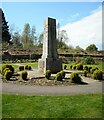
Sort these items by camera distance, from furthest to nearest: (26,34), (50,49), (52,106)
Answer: (26,34), (50,49), (52,106)

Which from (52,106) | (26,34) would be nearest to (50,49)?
(52,106)

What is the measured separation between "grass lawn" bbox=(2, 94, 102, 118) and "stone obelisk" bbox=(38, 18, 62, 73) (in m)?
8.97

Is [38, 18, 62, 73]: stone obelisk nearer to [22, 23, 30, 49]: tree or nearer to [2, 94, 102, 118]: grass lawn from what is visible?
[2, 94, 102, 118]: grass lawn

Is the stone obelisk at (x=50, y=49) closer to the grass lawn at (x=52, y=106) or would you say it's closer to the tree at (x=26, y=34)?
the grass lawn at (x=52, y=106)

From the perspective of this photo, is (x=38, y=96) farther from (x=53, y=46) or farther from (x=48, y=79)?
(x=53, y=46)

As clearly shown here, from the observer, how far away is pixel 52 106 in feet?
28.2

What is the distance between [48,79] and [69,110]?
7826 millimetres

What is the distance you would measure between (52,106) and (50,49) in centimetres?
1105

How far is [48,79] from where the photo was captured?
626 inches

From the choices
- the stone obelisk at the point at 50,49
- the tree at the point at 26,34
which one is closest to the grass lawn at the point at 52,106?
the stone obelisk at the point at 50,49

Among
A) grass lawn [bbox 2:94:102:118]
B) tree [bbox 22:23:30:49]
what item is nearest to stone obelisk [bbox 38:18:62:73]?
grass lawn [bbox 2:94:102:118]

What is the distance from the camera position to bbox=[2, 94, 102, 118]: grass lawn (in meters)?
7.64

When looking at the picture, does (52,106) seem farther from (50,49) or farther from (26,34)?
(26,34)

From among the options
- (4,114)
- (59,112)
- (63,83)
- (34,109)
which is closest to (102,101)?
(59,112)
